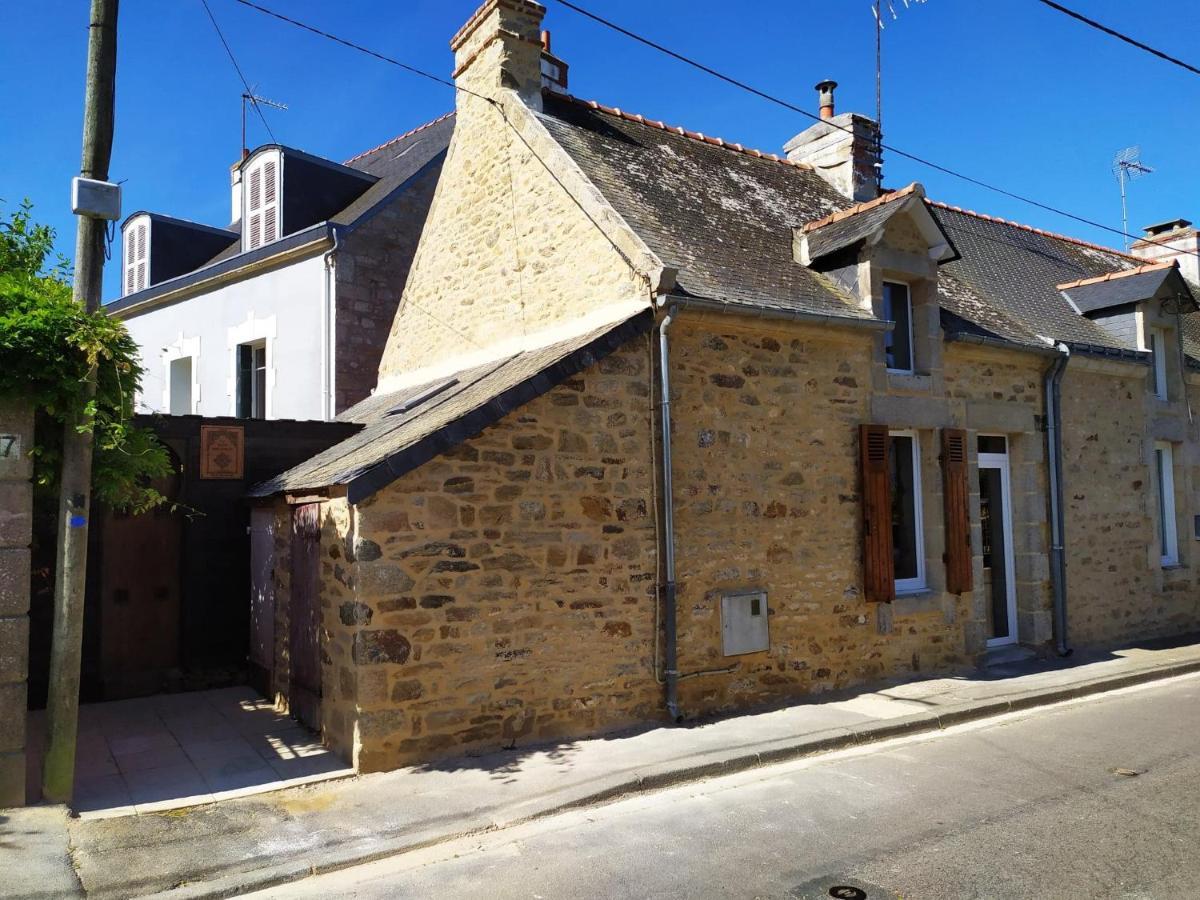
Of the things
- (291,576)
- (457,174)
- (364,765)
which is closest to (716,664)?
(364,765)

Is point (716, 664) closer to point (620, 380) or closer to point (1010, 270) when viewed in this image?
point (620, 380)

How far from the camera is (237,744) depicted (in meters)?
6.74

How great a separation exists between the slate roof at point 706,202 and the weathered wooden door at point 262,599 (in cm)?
456

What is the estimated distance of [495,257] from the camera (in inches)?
393

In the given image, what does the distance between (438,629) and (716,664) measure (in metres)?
2.57

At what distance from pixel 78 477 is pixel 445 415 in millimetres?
2534

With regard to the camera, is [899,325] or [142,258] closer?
[899,325]

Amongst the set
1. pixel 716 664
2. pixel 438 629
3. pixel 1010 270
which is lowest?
pixel 716 664

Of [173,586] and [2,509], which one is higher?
[2,509]

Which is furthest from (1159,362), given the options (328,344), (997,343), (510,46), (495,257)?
(328,344)

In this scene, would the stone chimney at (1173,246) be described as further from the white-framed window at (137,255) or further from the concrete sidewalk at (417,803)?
the white-framed window at (137,255)

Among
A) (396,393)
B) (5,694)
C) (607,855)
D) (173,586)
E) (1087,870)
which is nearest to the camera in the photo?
(1087,870)

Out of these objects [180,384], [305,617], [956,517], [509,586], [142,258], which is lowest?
[305,617]

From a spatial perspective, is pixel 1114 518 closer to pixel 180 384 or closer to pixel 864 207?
pixel 864 207
